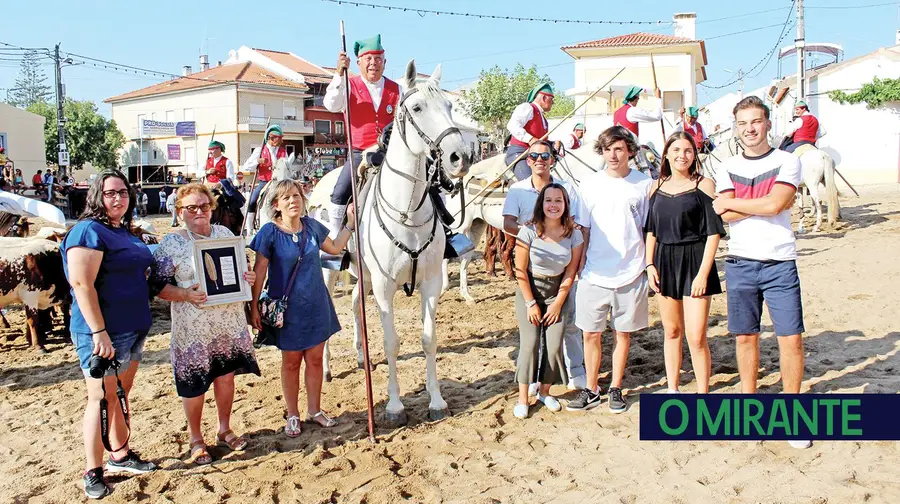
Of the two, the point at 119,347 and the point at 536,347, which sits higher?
the point at 119,347

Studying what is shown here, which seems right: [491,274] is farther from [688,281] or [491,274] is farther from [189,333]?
[189,333]

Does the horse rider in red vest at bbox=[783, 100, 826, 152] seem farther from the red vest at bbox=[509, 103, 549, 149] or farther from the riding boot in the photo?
the riding boot

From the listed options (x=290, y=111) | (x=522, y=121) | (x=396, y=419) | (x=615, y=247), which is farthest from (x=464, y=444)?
(x=290, y=111)

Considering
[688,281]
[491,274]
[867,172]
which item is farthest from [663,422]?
[867,172]

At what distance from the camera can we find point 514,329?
736cm

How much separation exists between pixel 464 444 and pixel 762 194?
8.37 ft

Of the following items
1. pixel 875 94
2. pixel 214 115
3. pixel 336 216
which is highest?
pixel 214 115

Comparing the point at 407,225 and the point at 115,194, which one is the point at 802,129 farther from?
the point at 115,194

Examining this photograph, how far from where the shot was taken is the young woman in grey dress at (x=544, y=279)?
4.63 m

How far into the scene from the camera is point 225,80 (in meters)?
46.5

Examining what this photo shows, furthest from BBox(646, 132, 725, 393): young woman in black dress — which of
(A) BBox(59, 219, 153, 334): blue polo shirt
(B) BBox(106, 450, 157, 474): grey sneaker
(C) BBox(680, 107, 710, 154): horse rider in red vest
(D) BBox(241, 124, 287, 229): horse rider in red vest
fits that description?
Answer: (D) BBox(241, 124, 287, 229): horse rider in red vest

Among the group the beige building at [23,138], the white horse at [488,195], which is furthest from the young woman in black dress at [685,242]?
the beige building at [23,138]

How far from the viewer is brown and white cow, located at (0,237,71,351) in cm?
647

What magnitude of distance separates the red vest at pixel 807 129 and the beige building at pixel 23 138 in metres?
38.6
